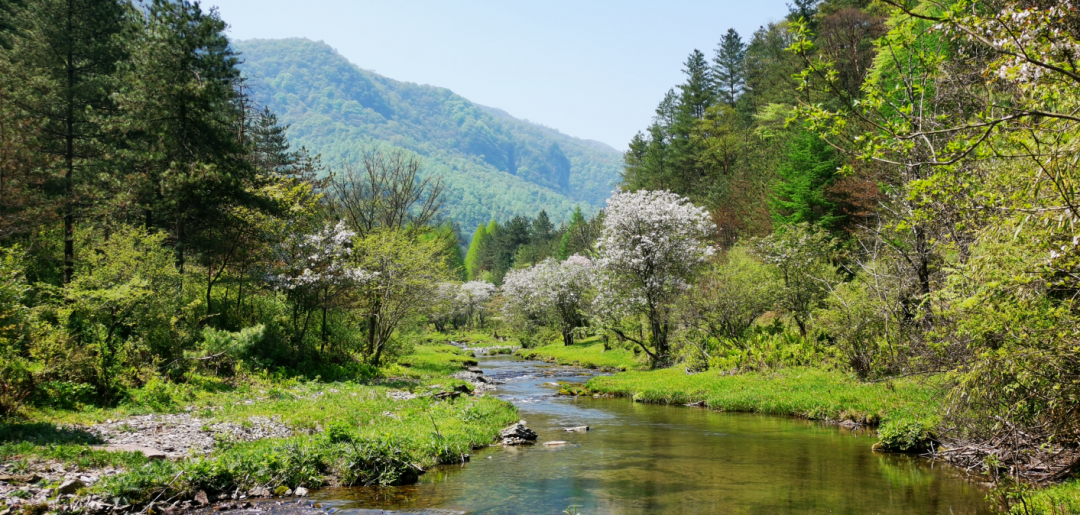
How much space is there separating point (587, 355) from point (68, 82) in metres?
33.3

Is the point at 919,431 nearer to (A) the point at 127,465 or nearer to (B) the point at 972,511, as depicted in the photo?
(B) the point at 972,511

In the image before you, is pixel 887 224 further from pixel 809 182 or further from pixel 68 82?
pixel 68 82

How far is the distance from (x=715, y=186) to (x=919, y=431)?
43.0 m

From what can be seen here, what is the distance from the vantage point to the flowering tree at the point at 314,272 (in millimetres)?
24234

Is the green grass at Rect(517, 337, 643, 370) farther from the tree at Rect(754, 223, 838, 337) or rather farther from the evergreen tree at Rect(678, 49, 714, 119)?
the evergreen tree at Rect(678, 49, 714, 119)

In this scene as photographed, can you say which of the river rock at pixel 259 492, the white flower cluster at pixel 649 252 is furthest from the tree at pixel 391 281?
the river rock at pixel 259 492

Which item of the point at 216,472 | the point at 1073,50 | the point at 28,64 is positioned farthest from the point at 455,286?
the point at 1073,50

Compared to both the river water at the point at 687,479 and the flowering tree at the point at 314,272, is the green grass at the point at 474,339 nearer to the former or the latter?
the flowering tree at the point at 314,272

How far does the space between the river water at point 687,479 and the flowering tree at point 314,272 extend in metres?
11.5

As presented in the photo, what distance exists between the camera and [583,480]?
12.0 metres

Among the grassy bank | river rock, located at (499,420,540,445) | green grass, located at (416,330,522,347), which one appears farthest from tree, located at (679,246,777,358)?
green grass, located at (416,330,522,347)

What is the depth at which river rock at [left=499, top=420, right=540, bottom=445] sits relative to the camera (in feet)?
51.7

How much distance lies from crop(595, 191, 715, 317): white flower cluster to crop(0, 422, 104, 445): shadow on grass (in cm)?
2534

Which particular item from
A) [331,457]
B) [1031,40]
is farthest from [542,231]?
[1031,40]
